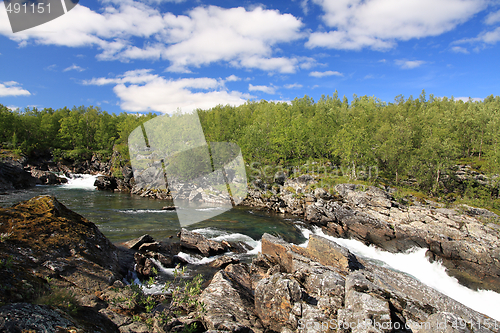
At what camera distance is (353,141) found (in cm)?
4903

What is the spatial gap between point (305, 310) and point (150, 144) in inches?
2446

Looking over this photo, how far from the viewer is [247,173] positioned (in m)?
54.9

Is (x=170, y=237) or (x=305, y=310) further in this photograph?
(x=170, y=237)

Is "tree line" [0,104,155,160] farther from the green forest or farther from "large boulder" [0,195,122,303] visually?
"large boulder" [0,195,122,303]

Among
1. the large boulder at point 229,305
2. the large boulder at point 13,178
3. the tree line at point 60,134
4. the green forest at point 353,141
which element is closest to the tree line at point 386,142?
the green forest at point 353,141

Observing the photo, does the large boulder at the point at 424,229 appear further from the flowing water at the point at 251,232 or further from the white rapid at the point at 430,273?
the flowing water at the point at 251,232

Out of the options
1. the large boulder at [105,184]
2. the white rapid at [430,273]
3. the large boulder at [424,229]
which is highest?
the large boulder at [105,184]

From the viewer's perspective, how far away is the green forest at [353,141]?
1668 inches

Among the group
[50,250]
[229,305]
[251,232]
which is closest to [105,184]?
[251,232]

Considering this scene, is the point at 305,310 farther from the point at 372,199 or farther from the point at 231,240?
the point at 372,199

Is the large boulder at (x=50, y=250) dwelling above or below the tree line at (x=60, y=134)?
below

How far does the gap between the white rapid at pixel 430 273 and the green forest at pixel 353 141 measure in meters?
20.6

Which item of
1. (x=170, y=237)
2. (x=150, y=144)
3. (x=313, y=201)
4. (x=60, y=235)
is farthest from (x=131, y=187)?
(x=60, y=235)

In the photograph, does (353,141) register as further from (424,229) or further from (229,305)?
(229,305)
